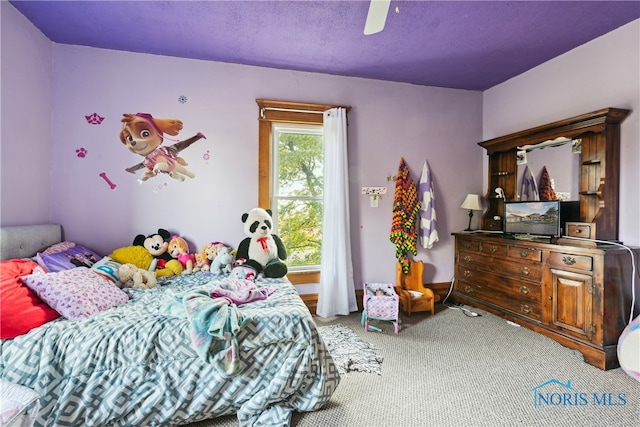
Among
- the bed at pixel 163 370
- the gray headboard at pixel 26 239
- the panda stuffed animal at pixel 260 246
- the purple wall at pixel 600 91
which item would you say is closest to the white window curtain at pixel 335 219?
the panda stuffed animal at pixel 260 246

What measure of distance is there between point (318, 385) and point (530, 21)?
2.87 meters

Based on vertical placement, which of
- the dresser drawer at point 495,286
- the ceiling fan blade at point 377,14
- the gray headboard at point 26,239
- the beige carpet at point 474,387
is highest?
the ceiling fan blade at point 377,14

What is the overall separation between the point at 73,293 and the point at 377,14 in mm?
2198

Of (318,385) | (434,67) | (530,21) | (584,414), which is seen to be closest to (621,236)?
(584,414)

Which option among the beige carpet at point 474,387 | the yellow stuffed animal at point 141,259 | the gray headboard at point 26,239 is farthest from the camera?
the yellow stuffed animal at point 141,259

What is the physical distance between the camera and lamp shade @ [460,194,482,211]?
3.42 m

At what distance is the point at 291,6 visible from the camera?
82.7 inches

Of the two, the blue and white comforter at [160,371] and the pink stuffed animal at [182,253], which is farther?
the pink stuffed animal at [182,253]

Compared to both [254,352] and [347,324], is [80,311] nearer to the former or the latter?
[254,352]

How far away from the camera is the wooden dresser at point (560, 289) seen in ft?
6.97

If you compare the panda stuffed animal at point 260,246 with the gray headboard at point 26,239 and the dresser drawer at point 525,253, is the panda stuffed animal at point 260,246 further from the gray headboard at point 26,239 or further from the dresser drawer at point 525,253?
the dresser drawer at point 525,253

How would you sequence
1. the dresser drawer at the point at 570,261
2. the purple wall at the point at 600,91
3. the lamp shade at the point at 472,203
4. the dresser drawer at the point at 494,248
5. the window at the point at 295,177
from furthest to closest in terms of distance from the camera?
the lamp shade at the point at 472,203, the window at the point at 295,177, the dresser drawer at the point at 494,248, the purple wall at the point at 600,91, the dresser drawer at the point at 570,261

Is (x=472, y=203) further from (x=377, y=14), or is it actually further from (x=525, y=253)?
(x=377, y=14)

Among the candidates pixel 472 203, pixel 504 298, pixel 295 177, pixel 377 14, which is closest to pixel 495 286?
pixel 504 298
